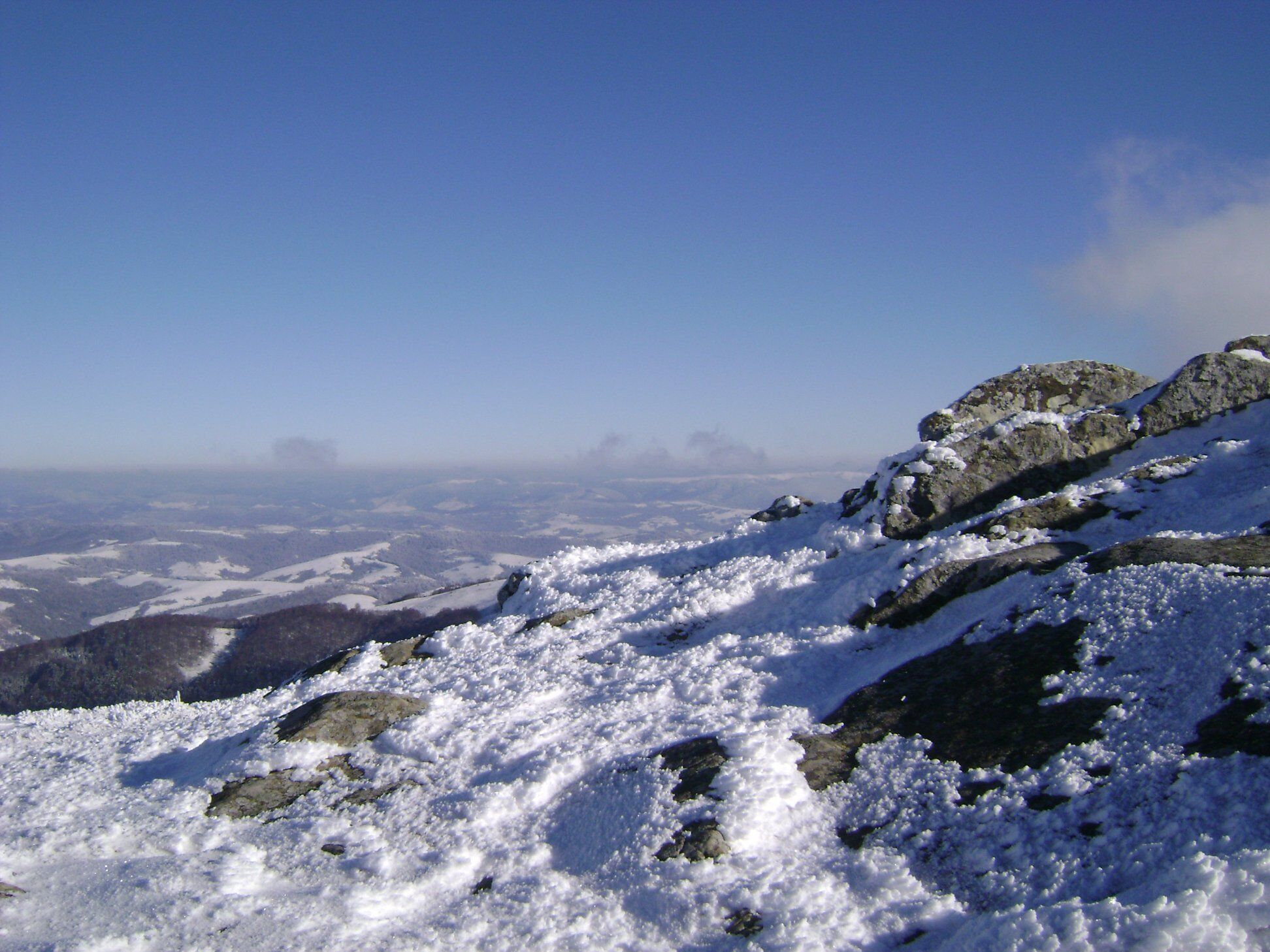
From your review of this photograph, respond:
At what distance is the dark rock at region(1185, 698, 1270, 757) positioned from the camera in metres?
12.0

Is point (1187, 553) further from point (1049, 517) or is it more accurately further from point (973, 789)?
point (973, 789)

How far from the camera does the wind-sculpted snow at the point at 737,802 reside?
1141cm

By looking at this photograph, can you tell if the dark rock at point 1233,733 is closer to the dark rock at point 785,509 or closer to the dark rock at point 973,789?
the dark rock at point 973,789

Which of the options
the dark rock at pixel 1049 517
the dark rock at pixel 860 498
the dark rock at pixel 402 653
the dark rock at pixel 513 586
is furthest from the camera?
the dark rock at pixel 513 586

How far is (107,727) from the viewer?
25516mm

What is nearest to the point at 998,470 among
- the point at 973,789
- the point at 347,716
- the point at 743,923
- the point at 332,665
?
the point at 973,789

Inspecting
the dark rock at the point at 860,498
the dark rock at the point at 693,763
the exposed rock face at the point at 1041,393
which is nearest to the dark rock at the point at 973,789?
the dark rock at the point at 693,763

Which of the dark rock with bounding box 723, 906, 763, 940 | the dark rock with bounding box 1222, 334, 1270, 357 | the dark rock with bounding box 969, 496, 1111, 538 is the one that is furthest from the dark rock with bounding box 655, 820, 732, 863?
the dark rock with bounding box 1222, 334, 1270, 357

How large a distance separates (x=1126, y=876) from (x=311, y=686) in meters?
27.3

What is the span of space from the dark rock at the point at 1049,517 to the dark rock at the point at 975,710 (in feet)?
32.4

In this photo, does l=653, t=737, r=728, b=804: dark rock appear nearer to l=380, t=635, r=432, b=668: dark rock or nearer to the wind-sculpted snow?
the wind-sculpted snow

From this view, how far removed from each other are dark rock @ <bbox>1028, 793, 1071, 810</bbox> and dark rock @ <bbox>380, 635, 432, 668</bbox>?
23576 millimetres

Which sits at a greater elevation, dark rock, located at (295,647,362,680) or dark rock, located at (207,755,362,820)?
dark rock, located at (207,755,362,820)


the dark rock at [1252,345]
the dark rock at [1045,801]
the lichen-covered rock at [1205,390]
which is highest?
the dark rock at [1252,345]
